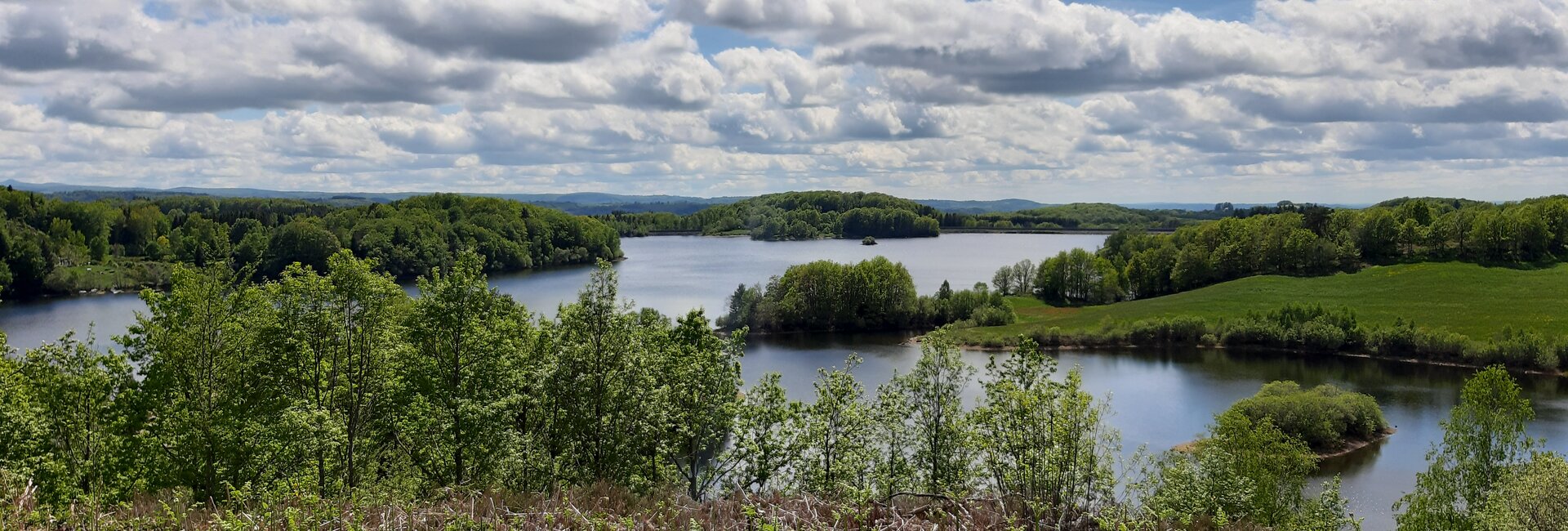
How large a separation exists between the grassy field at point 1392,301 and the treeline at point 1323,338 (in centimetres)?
252

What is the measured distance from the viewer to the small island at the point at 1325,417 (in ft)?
138

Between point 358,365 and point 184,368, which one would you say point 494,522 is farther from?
point 184,368

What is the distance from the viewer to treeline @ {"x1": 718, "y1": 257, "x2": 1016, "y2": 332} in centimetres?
7938

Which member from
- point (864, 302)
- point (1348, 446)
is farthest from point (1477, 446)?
point (864, 302)

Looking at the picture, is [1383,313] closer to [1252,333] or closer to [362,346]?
[1252,333]

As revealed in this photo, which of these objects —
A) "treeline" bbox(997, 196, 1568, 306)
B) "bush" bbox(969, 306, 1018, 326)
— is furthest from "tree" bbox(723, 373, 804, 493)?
"treeline" bbox(997, 196, 1568, 306)

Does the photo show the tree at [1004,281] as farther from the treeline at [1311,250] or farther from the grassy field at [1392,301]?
the grassy field at [1392,301]

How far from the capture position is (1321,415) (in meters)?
42.7

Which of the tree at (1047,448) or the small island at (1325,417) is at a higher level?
the tree at (1047,448)

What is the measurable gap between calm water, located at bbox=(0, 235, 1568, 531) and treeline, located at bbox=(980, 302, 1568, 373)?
90.8 inches

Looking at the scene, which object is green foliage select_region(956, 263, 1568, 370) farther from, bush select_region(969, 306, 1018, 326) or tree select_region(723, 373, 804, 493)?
tree select_region(723, 373, 804, 493)

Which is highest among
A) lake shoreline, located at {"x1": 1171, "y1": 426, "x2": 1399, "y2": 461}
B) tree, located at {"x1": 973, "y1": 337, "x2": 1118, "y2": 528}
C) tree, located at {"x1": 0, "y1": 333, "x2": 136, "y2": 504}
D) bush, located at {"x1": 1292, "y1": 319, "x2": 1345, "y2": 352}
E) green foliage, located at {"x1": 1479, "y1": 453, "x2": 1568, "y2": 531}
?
tree, located at {"x1": 973, "y1": 337, "x2": 1118, "y2": 528}

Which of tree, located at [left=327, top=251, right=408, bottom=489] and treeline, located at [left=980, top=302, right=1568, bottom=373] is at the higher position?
tree, located at [left=327, top=251, right=408, bottom=489]

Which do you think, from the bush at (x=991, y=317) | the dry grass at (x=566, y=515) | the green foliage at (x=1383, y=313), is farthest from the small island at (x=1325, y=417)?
the dry grass at (x=566, y=515)
